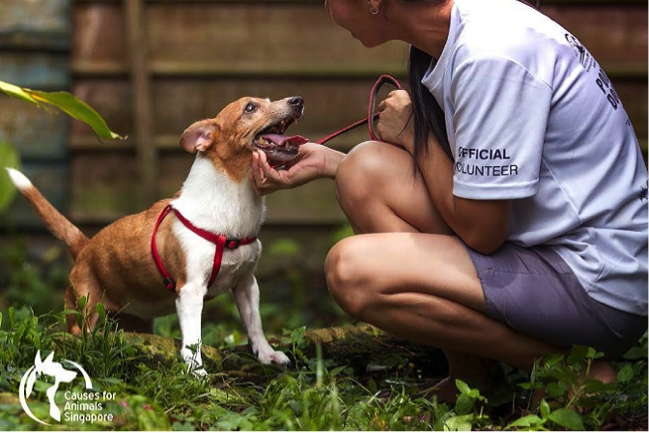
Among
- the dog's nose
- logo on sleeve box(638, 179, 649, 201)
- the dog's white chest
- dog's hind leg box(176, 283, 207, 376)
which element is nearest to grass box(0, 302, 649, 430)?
dog's hind leg box(176, 283, 207, 376)

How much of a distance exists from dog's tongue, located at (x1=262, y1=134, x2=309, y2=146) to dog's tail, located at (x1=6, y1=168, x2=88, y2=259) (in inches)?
39.7

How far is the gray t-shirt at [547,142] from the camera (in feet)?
8.46

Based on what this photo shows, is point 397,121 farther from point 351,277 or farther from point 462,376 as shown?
point 462,376

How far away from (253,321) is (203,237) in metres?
0.38

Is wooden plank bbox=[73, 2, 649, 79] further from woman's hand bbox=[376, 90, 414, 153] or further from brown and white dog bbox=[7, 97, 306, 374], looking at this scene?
woman's hand bbox=[376, 90, 414, 153]

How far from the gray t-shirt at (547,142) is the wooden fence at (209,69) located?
279 centimetres

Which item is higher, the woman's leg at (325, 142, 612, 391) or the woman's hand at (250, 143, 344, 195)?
the woman's hand at (250, 143, 344, 195)

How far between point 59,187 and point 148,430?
3.43 metres

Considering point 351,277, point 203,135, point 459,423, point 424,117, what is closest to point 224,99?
point 203,135

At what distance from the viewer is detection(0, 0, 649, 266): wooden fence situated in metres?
5.52

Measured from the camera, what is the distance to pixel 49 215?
3.94m

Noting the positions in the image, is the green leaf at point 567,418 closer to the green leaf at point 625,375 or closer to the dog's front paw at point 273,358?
the green leaf at point 625,375

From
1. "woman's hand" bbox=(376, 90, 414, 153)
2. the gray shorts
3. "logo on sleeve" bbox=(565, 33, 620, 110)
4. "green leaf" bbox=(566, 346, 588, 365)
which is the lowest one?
"green leaf" bbox=(566, 346, 588, 365)

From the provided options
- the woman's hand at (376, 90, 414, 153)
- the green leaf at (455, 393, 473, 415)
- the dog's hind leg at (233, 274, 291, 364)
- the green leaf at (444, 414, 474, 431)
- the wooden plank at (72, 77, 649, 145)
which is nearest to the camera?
the green leaf at (444, 414, 474, 431)
